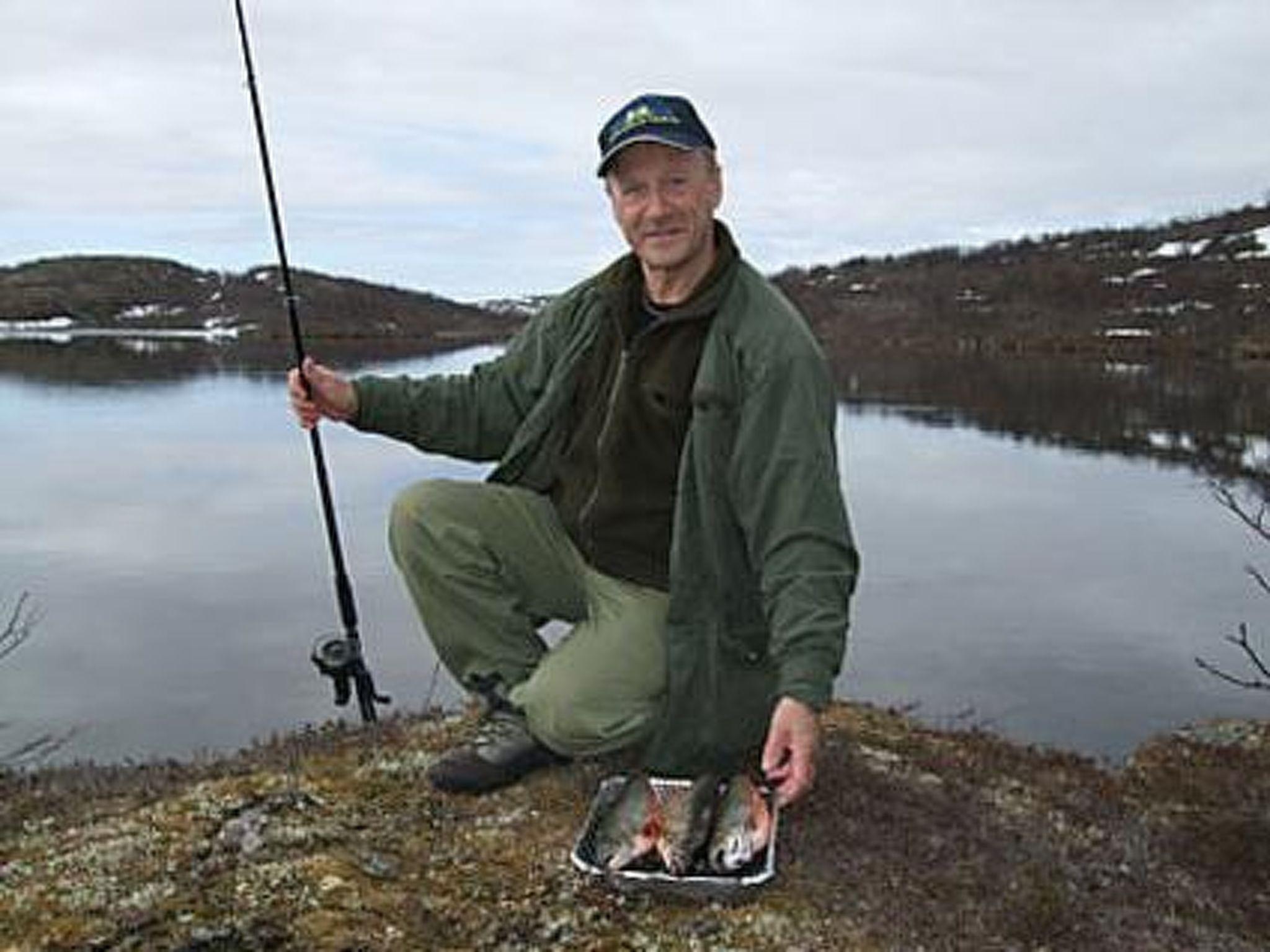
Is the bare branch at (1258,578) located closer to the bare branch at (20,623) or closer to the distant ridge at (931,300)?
the bare branch at (20,623)

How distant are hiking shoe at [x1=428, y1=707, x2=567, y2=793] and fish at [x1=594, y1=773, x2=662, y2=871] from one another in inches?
26.2

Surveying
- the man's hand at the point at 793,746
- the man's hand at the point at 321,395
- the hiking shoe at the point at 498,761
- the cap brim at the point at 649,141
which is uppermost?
the cap brim at the point at 649,141

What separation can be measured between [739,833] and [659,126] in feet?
7.47

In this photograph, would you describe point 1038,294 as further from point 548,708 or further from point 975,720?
point 548,708

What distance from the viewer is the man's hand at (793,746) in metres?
3.69

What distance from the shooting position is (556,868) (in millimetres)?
4297

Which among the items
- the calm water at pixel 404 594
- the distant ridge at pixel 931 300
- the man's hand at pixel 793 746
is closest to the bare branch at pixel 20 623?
the calm water at pixel 404 594

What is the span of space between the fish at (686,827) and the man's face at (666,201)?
176 cm

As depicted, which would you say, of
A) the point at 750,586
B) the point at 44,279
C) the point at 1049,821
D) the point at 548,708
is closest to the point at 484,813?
the point at 548,708

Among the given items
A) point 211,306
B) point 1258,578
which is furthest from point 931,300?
point 1258,578

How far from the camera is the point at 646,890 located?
4066mm

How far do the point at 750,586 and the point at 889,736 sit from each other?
271cm

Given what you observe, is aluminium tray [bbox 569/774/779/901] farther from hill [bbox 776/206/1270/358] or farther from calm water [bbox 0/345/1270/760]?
hill [bbox 776/206/1270/358]

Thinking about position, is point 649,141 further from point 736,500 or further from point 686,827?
point 686,827
